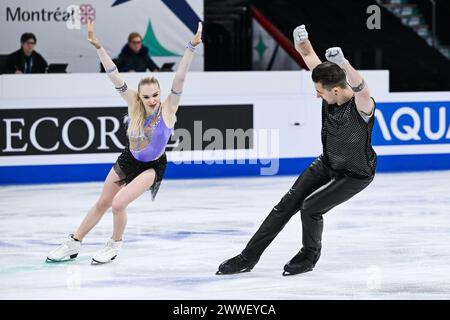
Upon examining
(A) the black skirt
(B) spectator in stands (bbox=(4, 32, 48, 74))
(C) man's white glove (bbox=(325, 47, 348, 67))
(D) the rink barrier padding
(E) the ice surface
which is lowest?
(D) the rink barrier padding

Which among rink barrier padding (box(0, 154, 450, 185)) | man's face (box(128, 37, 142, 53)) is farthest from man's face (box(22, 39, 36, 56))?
rink barrier padding (box(0, 154, 450, 185))

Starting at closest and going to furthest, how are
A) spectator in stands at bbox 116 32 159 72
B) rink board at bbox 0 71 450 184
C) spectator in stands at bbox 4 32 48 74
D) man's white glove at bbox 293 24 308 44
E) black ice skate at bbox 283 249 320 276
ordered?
man's white glove at bbox 293 24 308 44
black ice skate at bbox 283 249 320 276
rink board at bbox 0 71 450 184
spectator in stands at bbox 4 32 48 74
spectator in stands at bbox 116 32 159 72

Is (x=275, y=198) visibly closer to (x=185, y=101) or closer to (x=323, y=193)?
(x=185, y=101)

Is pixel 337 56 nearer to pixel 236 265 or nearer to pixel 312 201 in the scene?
pixel 312 201

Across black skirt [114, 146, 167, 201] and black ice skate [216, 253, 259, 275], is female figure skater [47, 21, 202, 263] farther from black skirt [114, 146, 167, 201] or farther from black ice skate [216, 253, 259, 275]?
black ice skate [216, 253, 259, 275]

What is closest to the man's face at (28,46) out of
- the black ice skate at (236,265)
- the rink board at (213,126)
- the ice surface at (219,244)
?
the rink board at (213,126)

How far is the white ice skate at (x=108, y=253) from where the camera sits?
702 centimetres

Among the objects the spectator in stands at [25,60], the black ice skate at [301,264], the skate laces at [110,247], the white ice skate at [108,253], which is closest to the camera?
the black ice skate at [301,264]

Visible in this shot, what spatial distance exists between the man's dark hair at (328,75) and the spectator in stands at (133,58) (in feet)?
21.6

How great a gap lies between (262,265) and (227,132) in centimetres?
503

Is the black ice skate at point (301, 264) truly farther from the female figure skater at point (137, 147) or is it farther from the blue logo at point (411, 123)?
the blue logo at point (411, 123)

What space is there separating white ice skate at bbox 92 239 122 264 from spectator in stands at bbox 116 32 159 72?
564 centimetres

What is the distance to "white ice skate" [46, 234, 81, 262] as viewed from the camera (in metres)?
7.10

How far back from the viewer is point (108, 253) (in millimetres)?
7094
